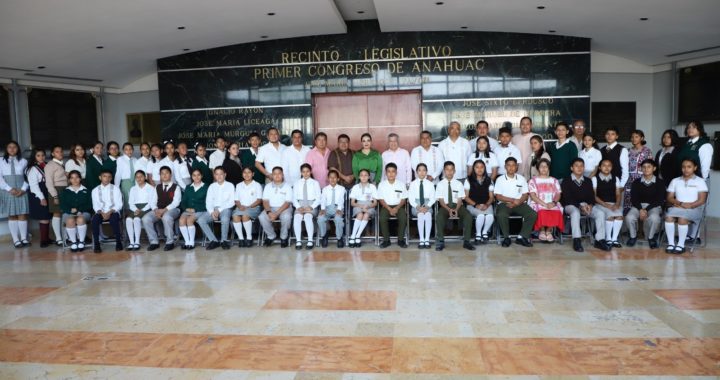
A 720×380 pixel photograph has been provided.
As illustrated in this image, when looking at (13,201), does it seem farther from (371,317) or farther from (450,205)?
(371,317)

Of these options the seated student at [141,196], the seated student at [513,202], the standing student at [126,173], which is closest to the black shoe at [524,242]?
the seated student at [513,202]

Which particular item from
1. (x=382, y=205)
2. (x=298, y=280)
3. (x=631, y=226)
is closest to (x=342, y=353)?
(x=298, y=280)

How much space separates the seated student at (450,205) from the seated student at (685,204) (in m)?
2.32

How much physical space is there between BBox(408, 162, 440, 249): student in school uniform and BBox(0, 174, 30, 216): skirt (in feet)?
19.0

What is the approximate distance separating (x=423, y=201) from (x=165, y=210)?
3.50 meters

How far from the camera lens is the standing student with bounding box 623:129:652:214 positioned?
22.9 ft

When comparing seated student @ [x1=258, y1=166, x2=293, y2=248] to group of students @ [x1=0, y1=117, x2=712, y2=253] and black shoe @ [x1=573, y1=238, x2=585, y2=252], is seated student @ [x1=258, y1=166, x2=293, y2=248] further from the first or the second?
black shoe @ [x1=573, y1=238, x2=585, y2=252]

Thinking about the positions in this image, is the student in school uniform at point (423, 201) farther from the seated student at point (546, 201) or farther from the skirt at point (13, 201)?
the skirt at point (13, 201)

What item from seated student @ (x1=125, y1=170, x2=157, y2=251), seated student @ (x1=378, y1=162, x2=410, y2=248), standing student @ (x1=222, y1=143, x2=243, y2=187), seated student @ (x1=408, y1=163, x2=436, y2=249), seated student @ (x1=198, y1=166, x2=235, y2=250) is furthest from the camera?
standing student @ (x1=222, y1=143, x2=243, y2=187)

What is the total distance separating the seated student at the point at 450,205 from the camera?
6684 millimetres

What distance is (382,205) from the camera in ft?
22.9

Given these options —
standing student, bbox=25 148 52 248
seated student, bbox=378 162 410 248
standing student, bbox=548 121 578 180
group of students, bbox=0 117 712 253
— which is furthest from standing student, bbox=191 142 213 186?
standing student, bbox=548 121 578 180

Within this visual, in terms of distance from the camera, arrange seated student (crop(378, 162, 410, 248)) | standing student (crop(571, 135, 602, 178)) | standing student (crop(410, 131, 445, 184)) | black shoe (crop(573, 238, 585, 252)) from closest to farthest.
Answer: black shoe (crop(573, 238, 585, 252))
seated student (crop(378, 162, 410, 248))
standing student (crop(571, 135, 602, 178))
standing student (crop(410, 131, 445, 184))

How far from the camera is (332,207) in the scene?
7086mm
